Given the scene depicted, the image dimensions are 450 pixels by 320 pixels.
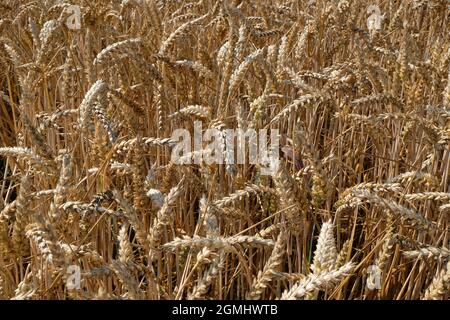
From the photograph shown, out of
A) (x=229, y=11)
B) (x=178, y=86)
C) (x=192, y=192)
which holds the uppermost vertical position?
(x=229, y=11)

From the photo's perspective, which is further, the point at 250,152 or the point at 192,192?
the point at 192,192

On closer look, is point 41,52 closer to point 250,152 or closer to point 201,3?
point 250,152

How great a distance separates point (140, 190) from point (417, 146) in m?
0.92

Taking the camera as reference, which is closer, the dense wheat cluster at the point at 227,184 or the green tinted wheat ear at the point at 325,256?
the green tinted wheat ear at the point at 325,256

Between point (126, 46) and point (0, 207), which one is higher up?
point (126, 46)

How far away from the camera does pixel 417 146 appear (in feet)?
5.74

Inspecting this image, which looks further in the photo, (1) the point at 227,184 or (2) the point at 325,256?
(1) the point at 227,184

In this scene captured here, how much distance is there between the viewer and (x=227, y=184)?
64.4 inches

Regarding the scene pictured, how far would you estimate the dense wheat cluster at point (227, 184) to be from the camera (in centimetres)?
101

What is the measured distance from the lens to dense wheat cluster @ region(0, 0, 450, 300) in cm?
101

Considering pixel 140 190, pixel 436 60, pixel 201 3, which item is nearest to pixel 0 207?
pixel 140 190

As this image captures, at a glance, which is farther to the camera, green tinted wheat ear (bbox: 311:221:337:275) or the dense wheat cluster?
the dense wheat cluster
